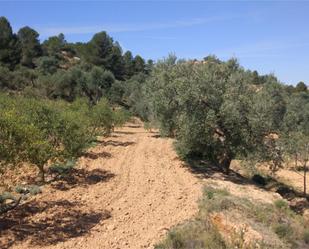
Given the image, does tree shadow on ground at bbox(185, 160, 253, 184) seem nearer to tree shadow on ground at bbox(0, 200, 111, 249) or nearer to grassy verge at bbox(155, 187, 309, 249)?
grassy verge at bbox(155, 187, 309, 249)

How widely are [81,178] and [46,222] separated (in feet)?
18.5

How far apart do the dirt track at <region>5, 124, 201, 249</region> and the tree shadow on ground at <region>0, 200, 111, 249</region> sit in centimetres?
3

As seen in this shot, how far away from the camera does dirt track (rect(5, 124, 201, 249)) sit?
39.4 feet

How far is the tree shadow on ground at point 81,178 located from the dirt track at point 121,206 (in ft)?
0.32

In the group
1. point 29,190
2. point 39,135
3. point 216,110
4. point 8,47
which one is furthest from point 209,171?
point 8,47

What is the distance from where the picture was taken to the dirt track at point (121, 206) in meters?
12.0

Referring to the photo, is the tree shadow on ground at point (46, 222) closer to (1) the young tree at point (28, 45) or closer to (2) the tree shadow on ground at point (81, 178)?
(2) the tree shadow on ground at point (81, 178)

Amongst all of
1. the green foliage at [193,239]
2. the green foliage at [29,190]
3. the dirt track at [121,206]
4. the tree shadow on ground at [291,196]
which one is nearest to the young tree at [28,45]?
the dirt track at [121,206]

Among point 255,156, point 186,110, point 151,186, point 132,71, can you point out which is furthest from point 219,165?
point 132,71

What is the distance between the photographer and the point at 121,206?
49.4ft

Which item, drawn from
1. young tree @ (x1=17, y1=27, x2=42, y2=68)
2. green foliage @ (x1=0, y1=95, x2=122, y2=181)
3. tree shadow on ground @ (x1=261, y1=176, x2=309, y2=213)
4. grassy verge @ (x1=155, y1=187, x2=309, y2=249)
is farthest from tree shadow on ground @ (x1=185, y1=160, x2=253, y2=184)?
young tree @ (x1=17, y1=27, x2=42, y2=68)

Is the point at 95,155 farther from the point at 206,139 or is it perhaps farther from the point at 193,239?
the point at 193,239

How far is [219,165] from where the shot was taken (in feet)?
76.9

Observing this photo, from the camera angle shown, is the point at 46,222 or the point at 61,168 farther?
the point at 61,168
